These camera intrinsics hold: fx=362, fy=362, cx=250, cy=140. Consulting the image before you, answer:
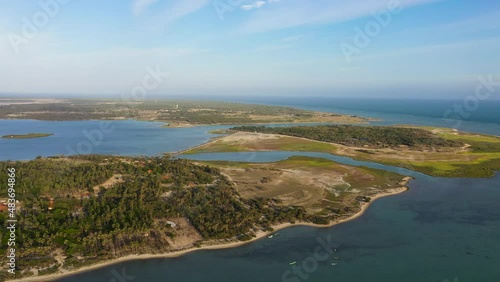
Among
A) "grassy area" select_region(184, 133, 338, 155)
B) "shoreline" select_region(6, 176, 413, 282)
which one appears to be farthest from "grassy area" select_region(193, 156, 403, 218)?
"grassy area" select_region(184, 133, 338, 155)

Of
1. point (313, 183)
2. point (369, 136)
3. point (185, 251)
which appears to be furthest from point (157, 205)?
point (369, 136)

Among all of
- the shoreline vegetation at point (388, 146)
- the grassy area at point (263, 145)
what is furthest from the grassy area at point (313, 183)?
the grassy area at point (263, 145)

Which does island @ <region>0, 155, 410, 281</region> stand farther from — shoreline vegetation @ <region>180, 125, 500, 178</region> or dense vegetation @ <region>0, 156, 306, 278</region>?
shoreline vegetation @ <region>180, 125, 500, 178</region>

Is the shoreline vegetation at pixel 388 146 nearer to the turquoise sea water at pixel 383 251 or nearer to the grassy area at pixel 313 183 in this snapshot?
the grassy area at pixel 313 183

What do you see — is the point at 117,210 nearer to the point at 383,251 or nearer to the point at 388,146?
the point at 383,251

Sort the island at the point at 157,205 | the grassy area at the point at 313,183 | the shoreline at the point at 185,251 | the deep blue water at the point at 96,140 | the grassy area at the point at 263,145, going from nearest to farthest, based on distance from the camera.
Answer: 1. the shoreline at the point at 185,251
2. the island at the point at 157,205
3. the grassy area at the point at 313,183
4. the deep blue water at the point at 96,140
5. the grassy area at the point at 263,145

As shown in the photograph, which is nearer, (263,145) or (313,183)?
(313,183)
